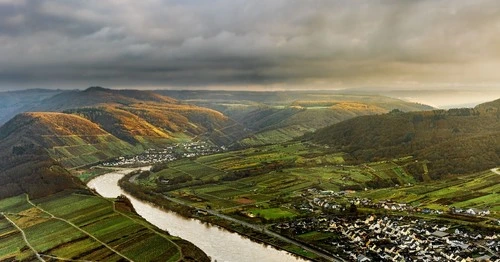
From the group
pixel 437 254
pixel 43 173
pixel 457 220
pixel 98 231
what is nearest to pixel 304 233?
pixel 437 254

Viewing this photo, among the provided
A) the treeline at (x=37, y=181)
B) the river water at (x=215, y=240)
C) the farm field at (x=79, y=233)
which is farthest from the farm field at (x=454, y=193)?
the treeline at (x=37, y=181)

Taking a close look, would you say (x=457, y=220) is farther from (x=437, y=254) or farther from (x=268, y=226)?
(x=268, y=226)

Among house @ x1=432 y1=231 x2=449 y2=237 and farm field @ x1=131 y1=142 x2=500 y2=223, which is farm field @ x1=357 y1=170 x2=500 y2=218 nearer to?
farm field @ x1=131 y1=142 x2=500 y2=223

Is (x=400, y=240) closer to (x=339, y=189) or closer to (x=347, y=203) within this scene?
(x=347, y=203)

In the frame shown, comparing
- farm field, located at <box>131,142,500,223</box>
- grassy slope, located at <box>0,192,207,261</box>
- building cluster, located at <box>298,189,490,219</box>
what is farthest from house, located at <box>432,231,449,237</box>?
grassy slope, located at <box>0,192,207,261</box>

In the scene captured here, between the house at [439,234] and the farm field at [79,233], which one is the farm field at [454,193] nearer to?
the house at [439,234]
